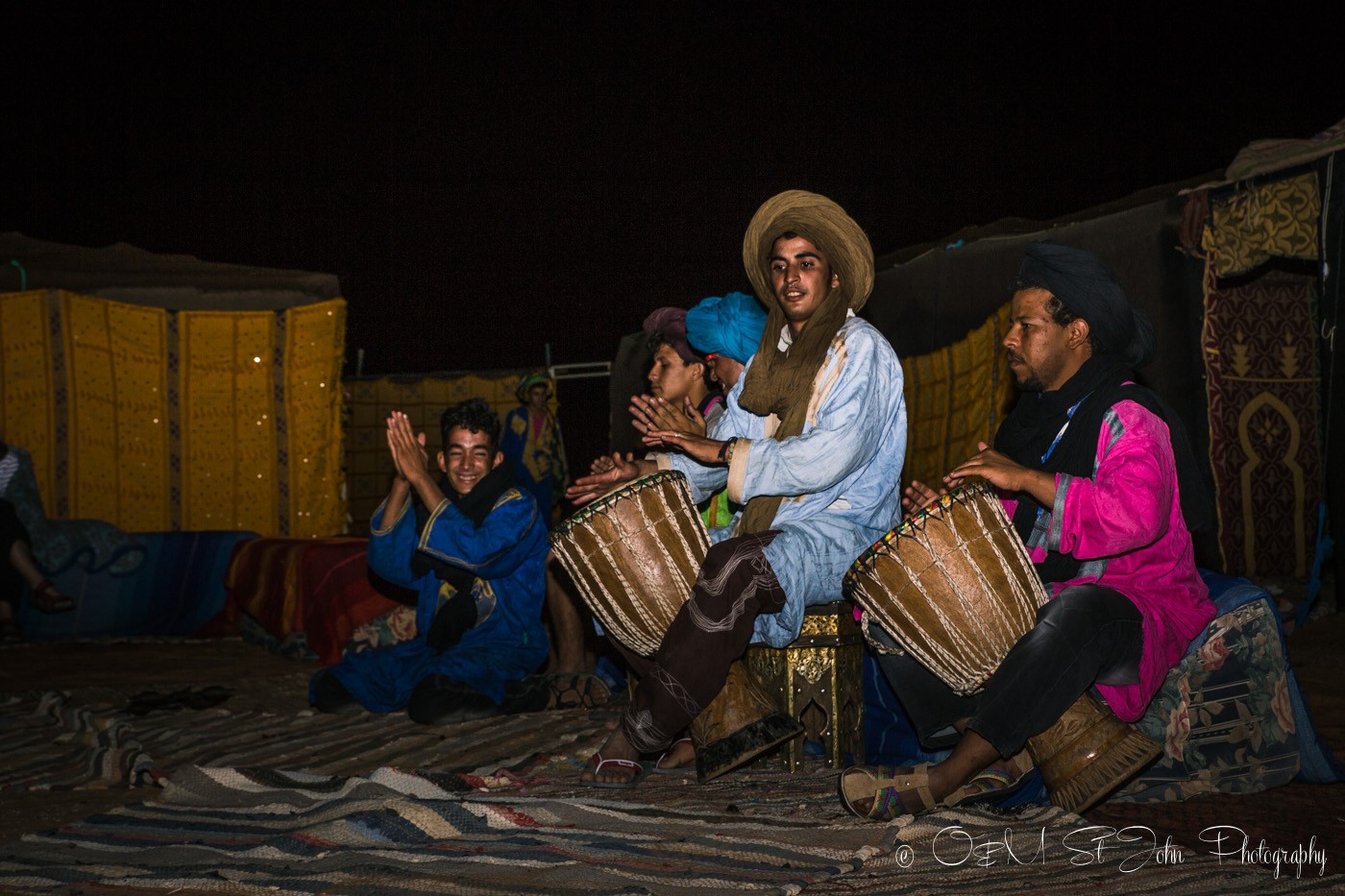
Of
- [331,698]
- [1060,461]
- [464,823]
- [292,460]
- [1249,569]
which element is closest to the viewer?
[464,823]

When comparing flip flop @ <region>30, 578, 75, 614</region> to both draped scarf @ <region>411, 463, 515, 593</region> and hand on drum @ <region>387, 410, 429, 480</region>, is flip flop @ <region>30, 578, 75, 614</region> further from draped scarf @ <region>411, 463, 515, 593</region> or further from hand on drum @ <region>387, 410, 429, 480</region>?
hand on drum @ <region>387, 410, 429, 480</region>

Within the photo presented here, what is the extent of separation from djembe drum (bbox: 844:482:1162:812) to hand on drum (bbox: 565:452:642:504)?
36.2 inches

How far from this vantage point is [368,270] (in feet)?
35.4

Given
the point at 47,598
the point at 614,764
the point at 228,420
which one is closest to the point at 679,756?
the point at 614,764

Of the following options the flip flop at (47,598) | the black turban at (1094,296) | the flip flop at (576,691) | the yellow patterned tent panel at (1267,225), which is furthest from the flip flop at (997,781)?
Answer: the flip flop at (47,598)

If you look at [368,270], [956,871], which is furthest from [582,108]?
[956,871]

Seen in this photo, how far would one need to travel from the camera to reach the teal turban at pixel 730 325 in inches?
155

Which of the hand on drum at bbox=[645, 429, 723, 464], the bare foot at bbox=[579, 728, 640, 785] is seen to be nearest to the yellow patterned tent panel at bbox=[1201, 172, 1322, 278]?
the hand on drum at bbox=[645, 429, 723, 464]

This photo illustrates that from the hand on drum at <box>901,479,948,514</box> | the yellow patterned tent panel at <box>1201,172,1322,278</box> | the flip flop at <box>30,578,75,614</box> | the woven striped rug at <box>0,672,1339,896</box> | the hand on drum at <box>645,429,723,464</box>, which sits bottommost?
the flip flop at <box>30,578,75,614</box>

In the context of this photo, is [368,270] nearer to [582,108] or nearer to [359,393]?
[359,393]

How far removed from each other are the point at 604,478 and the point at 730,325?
854mm

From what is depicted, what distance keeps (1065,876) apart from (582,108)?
27.7 feet

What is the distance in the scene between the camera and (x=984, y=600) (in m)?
2.63

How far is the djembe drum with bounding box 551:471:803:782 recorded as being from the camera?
10.2 feet
